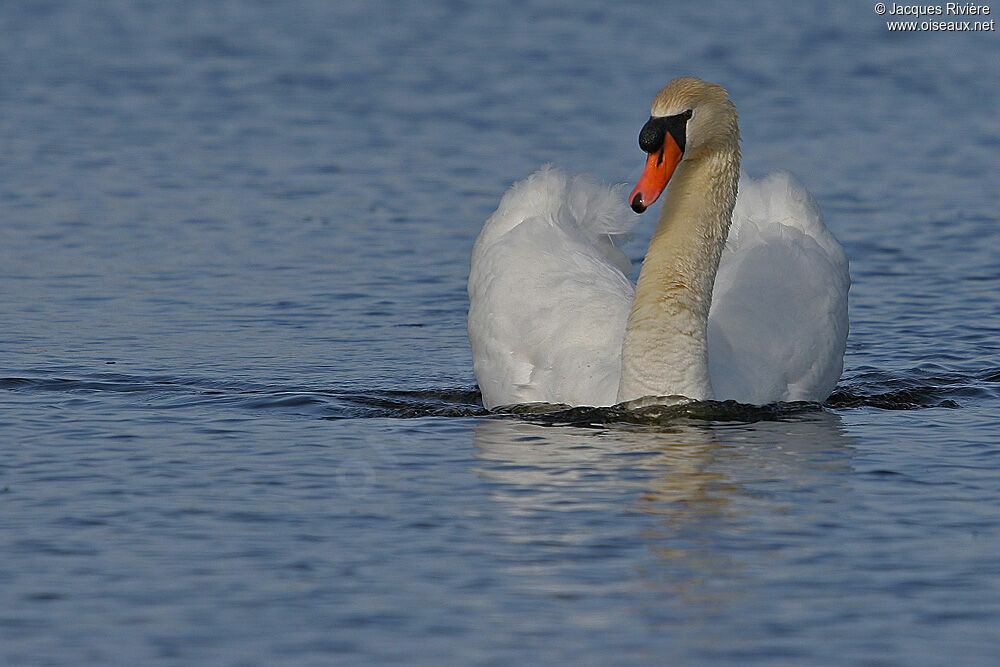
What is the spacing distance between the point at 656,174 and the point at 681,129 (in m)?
0.47

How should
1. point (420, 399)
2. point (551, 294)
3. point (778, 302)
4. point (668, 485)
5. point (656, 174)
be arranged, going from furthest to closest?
point (420, 399) < point (551, 294) < point (778, 302) < point (656, 174) < point (668, 485)

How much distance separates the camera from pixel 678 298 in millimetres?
10172

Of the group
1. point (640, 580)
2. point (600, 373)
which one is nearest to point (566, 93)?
point (600, 373)

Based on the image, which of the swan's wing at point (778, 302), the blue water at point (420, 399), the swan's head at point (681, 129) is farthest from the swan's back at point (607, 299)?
the swan's head at point (681, 129)

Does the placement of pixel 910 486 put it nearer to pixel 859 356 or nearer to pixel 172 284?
pixel 859 356

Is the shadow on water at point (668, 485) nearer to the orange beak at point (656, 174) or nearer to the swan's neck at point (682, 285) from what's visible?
the swan's neck at point (682, 285)

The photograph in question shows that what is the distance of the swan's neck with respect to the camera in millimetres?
10008

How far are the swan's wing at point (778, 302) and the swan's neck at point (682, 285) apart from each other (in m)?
0.26

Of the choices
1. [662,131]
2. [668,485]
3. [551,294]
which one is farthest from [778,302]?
[668,485]

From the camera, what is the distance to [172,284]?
1398cm

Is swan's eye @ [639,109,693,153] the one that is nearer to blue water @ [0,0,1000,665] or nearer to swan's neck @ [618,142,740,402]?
swan's neck @ [618,142,740,402]

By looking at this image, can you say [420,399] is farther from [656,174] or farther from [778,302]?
[656,174]

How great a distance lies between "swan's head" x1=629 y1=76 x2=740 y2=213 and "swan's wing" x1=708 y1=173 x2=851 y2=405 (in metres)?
1.00

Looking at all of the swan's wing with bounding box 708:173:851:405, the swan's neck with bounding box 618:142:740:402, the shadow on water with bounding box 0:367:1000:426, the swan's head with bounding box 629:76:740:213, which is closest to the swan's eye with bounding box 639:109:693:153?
the swan's head with bounding box 629:76:740:213
